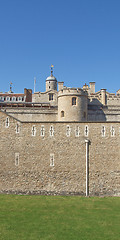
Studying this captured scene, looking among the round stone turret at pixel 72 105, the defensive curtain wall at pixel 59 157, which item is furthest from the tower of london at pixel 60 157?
the round stone turret at pixel 72 105

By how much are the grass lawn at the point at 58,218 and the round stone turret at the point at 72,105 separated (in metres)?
14.3

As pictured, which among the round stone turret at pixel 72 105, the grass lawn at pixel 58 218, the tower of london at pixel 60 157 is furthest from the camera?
the round stone turret at pixel 72 105

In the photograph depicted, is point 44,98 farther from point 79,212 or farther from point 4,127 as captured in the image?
point 79,212

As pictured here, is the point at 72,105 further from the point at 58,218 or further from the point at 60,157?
the point at 58,218

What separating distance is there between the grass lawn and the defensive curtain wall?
A: 1215mm

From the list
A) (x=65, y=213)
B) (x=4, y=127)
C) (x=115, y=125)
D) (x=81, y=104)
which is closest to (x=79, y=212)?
(x=65, y=213)

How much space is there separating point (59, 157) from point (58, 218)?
7.24 meters

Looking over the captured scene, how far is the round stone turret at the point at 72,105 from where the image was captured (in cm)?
3416

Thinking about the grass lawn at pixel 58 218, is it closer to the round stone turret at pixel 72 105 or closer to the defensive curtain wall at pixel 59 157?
the defensive curtain wall at pixel 59 157

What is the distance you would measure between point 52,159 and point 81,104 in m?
13.7

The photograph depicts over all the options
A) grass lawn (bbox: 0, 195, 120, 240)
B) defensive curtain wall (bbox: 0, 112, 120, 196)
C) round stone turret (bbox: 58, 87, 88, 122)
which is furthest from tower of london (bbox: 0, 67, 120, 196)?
round stone turret (bbox: 58, 87, 88, 122)

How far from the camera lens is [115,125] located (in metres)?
23.2

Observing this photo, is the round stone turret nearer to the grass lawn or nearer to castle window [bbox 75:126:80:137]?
castle window [bbox 75:126:80:137]

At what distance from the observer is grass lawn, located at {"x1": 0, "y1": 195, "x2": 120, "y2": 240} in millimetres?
13812
